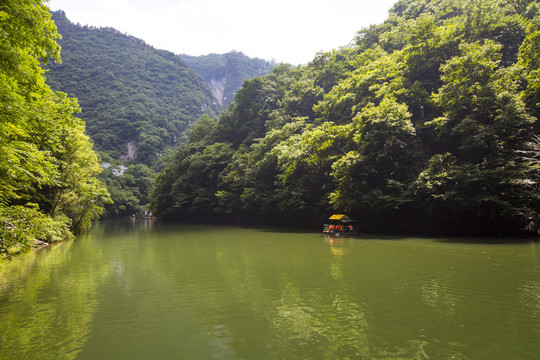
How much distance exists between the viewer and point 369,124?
2788 cm

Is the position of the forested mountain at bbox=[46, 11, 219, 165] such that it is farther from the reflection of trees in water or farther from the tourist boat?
the reflection of trees in water

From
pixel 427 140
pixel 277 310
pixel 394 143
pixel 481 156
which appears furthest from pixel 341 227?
pixel 277 310

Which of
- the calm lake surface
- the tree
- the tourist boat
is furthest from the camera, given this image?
the tourist boat

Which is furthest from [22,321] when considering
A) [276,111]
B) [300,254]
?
[276,111]

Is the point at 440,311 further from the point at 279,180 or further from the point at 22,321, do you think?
the point at 279,180

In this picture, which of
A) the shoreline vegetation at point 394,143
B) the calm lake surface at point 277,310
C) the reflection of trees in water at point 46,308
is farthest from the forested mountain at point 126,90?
the calm lake surface at point 277,310

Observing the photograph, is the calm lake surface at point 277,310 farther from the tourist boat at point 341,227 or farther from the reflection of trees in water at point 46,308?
the tourist boat at point 341,227

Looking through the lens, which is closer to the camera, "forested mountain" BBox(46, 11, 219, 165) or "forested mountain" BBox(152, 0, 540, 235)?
"forested mountain" BBox(152, 0, 540, 235)

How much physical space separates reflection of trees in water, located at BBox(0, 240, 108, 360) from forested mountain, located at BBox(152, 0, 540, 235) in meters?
21.7

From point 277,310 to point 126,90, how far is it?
13447cm

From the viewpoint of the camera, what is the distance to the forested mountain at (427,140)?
22.2m

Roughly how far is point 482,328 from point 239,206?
42.5m

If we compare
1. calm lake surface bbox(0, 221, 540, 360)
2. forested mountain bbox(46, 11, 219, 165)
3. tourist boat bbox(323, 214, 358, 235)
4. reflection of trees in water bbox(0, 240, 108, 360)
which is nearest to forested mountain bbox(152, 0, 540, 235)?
tourist boat bbox(323, 214, 358, 235)

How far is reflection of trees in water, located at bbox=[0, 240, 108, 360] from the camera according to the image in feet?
18.7
